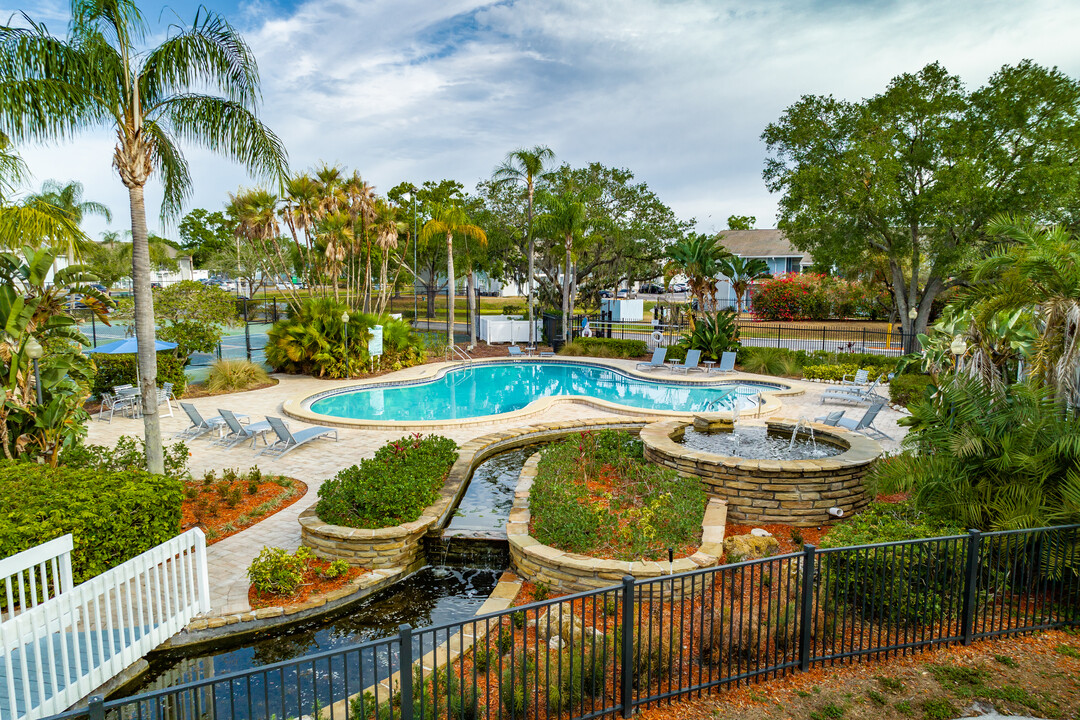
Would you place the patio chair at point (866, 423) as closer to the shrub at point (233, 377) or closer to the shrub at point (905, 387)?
the shrub at point (905, 387)

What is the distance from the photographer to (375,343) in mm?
19906

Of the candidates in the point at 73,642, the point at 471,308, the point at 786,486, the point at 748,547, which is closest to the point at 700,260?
the point at 471,308

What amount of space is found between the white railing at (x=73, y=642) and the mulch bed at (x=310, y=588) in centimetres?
66

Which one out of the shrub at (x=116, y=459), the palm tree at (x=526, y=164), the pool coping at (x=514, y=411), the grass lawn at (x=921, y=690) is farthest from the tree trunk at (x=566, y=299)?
the grass lawn at (x=921, y=690)

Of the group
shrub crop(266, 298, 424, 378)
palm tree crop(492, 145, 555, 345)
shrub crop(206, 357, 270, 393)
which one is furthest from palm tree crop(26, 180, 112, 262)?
palm tree crop(492, 145, 555, 345)

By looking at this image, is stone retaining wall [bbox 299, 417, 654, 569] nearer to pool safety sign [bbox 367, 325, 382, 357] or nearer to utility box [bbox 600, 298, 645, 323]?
pool safety sign [bbox 367, 325, 382, 357]

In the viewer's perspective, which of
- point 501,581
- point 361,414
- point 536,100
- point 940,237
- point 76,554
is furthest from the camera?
point 536,100

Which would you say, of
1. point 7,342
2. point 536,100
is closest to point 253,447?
point 7,342

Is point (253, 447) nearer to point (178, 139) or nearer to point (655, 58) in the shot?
point (178, 139)

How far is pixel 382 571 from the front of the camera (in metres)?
7.10

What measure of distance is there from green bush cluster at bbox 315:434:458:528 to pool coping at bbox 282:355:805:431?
399 centimetres

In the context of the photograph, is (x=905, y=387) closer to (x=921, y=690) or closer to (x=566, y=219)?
(x=921, y=690)

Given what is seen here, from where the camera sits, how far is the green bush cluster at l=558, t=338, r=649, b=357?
2388cm

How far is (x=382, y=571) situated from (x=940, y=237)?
2073cm
